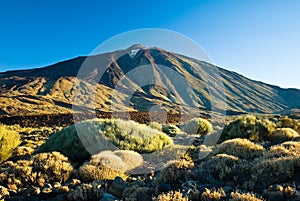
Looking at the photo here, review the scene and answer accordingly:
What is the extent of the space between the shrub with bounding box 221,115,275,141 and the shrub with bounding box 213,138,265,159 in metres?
5.37

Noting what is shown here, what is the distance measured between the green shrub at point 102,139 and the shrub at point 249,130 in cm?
462

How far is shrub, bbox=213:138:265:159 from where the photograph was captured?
1080cm

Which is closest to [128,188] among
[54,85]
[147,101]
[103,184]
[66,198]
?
[103,184]

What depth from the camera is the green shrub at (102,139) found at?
536 inches

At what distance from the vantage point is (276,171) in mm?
7758

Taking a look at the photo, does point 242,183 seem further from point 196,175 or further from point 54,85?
point 54,85

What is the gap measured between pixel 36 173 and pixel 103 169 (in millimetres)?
2150

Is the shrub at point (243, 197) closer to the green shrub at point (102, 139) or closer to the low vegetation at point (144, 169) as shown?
the low vegetation at point (144, 169)

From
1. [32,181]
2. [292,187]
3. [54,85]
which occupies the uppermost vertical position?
[54,85]

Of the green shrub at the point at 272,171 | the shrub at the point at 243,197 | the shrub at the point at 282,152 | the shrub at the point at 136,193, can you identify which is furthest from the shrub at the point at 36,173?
the shrub at the point at 282,152

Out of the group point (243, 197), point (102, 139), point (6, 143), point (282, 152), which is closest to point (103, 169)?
point (102, 139)

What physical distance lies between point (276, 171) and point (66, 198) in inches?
209

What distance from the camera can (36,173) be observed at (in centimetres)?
988

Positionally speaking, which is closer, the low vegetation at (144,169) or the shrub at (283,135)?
the low vegetation at (144,169)
